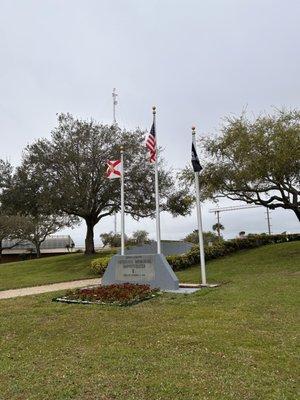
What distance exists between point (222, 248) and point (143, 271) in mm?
10570

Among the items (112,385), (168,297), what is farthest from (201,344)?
(168,297)

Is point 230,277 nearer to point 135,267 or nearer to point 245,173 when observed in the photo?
point 135,267

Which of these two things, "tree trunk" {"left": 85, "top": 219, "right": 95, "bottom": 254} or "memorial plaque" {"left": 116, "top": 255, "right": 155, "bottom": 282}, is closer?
"memorial plaque" {"left": 116, "top": 255, "right": 155, "bottom": 282}

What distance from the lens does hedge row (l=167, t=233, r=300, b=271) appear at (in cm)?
1966

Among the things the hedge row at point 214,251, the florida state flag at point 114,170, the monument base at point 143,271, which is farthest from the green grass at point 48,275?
the florida state flag at point 114,170

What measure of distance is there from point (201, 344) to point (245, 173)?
520 inches

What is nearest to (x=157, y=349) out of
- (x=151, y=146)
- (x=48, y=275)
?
(x=151, y=146)

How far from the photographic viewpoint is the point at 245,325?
7469mm

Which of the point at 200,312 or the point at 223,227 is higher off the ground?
the point at 223,227

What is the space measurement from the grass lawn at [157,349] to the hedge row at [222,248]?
840cm

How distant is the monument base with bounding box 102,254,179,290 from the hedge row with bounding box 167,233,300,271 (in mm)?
5656

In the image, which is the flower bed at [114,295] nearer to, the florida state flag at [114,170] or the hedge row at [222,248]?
the florida state flag at [114,170]

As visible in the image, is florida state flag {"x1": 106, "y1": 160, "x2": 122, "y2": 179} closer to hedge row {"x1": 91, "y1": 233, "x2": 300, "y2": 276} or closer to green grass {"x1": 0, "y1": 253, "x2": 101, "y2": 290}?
green grass {"x1": 0, "y1": 253, "x2": 101, "y2": 290}

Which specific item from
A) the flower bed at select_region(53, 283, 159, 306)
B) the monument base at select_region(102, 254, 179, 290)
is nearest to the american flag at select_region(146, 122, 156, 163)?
the monument base at select_region(102, 254, 179, 290)
